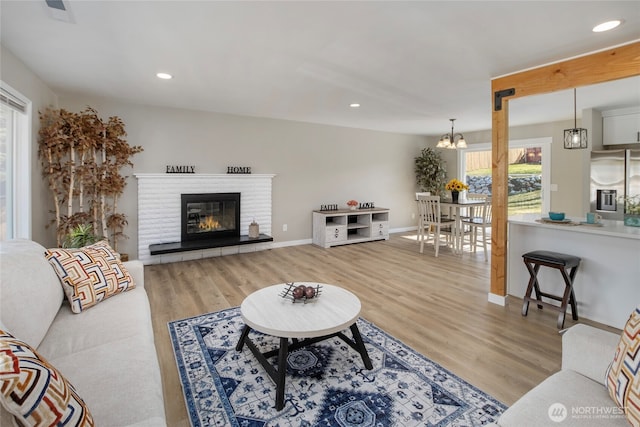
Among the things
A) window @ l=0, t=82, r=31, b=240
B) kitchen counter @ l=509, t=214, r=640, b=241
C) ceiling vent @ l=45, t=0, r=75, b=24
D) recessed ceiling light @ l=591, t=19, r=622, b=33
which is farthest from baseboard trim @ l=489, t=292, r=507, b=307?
window @ l=0, t=82, r=31, b=240

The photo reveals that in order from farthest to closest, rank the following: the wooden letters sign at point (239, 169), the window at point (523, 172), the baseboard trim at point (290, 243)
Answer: the window at point (523, 172)
the baseboard trim at point (290, 243)
the wooden letters sign at point (239, 169)

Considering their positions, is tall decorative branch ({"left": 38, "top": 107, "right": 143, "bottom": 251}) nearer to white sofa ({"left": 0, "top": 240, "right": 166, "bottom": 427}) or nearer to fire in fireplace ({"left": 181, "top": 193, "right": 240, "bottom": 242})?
fire in fireplace ({"left": 181, "top": 193, "right": 240, "bottom": 242})

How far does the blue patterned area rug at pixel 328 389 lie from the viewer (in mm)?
1731

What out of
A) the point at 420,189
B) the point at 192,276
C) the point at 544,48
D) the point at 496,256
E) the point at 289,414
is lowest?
the point at 289,414

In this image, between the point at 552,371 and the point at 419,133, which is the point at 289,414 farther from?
the point at 419,133

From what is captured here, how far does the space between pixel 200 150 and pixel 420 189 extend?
536 cm

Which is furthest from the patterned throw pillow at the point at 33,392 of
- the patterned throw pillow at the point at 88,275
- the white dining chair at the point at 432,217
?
the white dining chair at the point at 432,217

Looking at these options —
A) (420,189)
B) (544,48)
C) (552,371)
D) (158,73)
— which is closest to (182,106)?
(158,73)

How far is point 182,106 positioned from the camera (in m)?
4.74

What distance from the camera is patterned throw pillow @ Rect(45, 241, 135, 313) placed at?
2.02 meters

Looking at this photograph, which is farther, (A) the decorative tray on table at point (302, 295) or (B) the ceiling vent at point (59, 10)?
(A) the decorative tray on table at point (302, 295)

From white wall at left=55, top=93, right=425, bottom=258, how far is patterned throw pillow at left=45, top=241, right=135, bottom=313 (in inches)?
82.0

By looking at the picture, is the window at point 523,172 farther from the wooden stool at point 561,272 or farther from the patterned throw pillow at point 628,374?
the patterned throw pillow at point 628,374

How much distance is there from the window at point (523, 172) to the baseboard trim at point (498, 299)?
12.4ft
